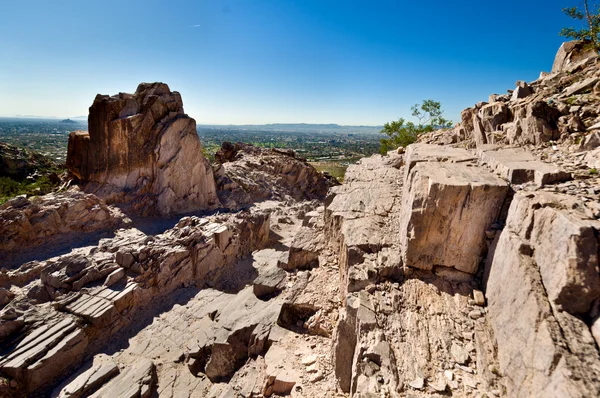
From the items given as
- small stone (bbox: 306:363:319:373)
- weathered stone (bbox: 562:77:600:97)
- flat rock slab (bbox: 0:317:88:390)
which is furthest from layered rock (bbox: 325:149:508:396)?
flat rock slab (bbox: 0:317:88:390)

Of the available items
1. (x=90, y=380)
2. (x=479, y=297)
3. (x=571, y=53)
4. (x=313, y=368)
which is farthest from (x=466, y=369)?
(x=571, y=53)

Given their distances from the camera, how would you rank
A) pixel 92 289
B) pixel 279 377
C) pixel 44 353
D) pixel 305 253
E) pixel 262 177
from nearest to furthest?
pixel 279 377 → pixel 44 353 → pixel 305 253 → pixel 92 289 → pixel 262 177

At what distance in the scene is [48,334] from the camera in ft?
35.9

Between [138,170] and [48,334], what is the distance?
15.7 metres

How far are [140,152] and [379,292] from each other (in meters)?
23.5

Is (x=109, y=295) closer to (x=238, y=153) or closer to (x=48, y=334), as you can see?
(x=48, y=334)

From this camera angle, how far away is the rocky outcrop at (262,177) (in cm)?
3058

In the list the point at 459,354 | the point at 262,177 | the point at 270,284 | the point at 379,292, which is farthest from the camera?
the point at 262,177

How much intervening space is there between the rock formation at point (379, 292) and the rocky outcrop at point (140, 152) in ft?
17.6

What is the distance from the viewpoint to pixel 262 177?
35.9 meters

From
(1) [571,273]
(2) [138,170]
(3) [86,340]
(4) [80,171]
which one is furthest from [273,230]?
(1) [571,273]

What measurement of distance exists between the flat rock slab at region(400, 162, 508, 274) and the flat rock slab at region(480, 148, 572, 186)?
33cm

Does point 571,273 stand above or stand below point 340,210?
above

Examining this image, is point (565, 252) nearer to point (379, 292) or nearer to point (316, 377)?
point (379, 292)
